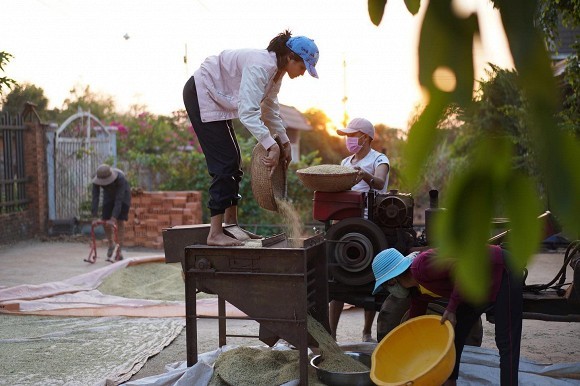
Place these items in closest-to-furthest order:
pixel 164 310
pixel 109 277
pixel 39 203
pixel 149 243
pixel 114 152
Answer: pixel 164 310 < pixel 109 277 < pixel 149 243 < pixel 39 203 < pixel 114 152

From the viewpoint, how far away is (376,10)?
829 mm

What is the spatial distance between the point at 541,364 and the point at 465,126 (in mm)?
4501

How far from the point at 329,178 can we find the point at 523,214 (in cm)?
440

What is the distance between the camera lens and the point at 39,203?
535 inches

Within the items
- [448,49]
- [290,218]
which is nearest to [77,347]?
[290,218]

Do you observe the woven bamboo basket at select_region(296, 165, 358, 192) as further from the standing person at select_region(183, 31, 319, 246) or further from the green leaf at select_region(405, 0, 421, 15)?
the green leaf at select_region(405, 0, 421, 15)

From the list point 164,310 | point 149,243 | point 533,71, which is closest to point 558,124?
point 533,71

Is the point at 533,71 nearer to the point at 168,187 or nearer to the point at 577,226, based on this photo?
the point at 577,226

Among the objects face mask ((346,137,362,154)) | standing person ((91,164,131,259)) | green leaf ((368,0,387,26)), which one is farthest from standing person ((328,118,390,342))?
standing person ((91,164,131,259))

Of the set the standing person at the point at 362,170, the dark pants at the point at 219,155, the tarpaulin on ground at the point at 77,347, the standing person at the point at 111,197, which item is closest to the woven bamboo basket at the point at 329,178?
the standing person at the point at 362,170

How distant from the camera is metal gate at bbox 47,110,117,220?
14.1m

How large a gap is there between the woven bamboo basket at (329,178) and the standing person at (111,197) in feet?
19.5

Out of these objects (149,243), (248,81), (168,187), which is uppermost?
(248,81)

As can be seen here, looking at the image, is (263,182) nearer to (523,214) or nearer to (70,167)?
(523,214)
